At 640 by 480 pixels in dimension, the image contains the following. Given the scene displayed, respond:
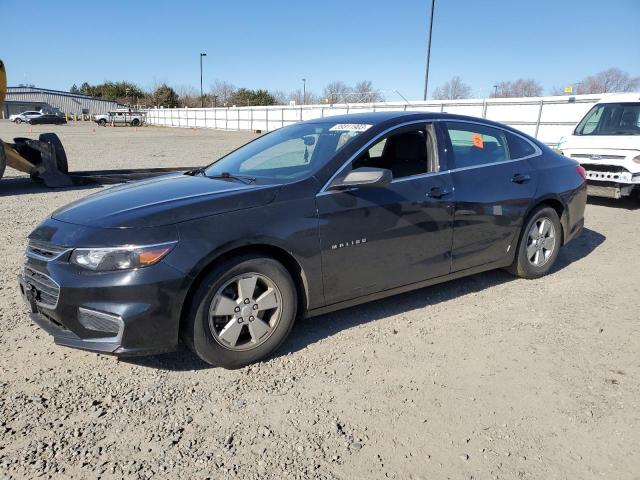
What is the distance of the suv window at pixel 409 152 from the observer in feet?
13.8

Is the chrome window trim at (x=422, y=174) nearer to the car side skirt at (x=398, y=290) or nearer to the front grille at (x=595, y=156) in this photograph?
the car side skirt at (x=398, y=290)

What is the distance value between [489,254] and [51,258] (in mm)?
3562

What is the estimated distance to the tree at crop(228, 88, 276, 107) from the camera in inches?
3167

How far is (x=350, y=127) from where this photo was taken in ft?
13.5

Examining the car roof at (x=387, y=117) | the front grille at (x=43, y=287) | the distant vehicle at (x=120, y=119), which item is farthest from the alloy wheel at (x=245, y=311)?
the distant vehicle at (x=120, y=119)

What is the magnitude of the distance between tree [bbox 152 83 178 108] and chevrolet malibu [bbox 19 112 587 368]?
288ft

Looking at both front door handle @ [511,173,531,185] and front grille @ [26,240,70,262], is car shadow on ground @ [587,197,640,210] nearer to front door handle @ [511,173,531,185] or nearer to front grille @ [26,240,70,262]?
front door handle @ [511,173,531,185]

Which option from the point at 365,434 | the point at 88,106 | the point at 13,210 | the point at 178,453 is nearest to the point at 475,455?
the point at 365,434

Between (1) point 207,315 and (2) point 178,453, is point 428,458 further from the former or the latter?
(1) point 207,315

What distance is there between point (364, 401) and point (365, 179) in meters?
1.49

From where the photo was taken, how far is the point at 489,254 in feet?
15.2

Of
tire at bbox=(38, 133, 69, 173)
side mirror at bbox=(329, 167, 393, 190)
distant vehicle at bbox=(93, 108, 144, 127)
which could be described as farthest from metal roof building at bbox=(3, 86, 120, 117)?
side mirror at bbox=(329, 167, 393, 190)

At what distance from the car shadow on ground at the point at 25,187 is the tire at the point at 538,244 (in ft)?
30.9

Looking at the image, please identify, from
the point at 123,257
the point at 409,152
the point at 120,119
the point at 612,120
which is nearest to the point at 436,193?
the point at 409,152
